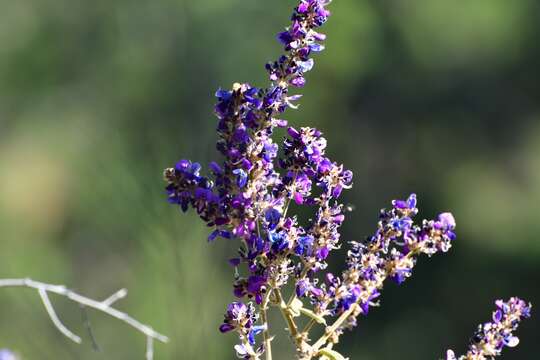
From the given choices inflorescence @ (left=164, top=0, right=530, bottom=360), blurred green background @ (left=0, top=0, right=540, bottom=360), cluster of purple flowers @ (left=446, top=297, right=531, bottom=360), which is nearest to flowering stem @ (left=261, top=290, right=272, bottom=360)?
inflorescence @ (left=164, top=0, right=530, bottom=360)

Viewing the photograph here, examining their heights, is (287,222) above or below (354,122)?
below

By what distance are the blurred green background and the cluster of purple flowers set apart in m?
6.04

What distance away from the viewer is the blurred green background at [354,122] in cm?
802

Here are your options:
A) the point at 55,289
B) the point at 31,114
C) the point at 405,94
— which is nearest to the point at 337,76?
the point at 405,94

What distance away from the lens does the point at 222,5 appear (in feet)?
27.6

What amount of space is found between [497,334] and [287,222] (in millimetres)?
344

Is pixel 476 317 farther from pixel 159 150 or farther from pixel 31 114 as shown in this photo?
pixel 31 114

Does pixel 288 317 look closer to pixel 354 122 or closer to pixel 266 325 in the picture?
pixel 266 325

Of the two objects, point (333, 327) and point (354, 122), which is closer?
point (333, 327)

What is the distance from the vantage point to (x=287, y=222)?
1.28m

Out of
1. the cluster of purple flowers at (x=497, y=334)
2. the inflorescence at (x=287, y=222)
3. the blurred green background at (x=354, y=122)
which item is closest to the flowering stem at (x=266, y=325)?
the inflorescence at (x=287, y=222)

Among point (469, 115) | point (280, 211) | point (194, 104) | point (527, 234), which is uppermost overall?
point (469, 115)

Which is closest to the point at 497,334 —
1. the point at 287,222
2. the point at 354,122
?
the point at 287,222

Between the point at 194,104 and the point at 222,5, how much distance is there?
1.05 meters
